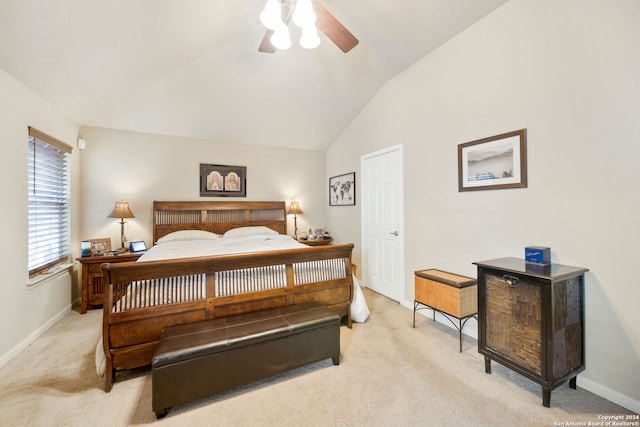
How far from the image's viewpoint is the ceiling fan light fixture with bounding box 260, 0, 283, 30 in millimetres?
1824

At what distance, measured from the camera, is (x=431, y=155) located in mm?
3088

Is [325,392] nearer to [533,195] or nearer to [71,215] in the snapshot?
[533,195]

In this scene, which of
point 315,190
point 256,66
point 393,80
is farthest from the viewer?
point 315,190

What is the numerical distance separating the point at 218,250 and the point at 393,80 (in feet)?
10.3

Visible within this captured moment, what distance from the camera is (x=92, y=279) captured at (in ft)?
11.0

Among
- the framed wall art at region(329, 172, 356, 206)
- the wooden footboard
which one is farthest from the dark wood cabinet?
the framed wall art at region(329, 172, 356, 206)

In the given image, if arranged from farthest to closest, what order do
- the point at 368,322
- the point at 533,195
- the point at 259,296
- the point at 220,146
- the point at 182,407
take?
1. the point at 220,146
2. the point at 368,322
3. the point at 259,296
4. the point at 533,195
5. the point at 182,407

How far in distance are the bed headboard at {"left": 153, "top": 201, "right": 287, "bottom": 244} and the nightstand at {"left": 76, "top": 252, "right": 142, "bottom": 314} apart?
0.78 meters

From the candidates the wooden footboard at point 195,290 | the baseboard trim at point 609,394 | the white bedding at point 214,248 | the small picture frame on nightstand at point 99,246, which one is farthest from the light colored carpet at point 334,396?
the small picture frame on nightstand at point 99,246

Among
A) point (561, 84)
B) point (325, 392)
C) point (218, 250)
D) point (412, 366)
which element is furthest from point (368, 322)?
point (561, 84)

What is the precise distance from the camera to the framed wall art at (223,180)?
4.50 m

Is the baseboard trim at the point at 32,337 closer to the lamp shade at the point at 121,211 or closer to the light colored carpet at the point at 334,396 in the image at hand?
the light colored carpet at the point at 334,396

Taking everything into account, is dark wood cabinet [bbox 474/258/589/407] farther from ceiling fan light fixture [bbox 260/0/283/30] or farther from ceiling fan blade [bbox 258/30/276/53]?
ceiling fan blade [bbox 258/30/276/53]

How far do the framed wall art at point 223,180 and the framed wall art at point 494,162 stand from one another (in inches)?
137
